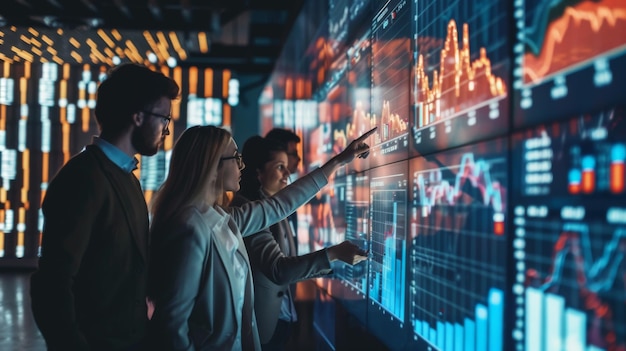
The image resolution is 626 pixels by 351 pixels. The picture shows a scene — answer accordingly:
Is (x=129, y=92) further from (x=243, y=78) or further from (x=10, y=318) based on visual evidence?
(x=243, y=78)

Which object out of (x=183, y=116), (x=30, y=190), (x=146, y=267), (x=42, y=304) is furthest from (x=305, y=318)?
(x=30, y=190)

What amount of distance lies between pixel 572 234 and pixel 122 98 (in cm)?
124

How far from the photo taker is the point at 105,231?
61.3 inches

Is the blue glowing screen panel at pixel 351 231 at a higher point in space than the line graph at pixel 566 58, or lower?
lower

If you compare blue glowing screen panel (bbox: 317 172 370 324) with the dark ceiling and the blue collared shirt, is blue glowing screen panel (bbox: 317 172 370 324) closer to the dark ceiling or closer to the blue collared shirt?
the blue collared shirt

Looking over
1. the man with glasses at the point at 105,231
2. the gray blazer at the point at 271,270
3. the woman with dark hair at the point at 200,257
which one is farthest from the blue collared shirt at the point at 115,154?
the gray blazer at the point at 271,270

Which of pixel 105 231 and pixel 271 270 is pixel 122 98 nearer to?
pixel 105 231

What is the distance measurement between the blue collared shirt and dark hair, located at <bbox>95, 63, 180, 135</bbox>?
0.14 feet

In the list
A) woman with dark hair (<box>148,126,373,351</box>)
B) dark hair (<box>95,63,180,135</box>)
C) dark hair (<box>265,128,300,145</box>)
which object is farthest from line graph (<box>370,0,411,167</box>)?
dark hair (<box>95,63,180,135</box>)

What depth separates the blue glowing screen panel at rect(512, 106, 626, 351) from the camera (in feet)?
2.91

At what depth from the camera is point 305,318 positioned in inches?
152

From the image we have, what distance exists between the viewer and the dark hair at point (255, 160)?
8.52 feet

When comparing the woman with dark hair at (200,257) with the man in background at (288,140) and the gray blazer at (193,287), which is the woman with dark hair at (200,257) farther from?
the man in background at (288,140)

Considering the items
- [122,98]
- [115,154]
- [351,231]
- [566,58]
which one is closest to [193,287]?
[115,154]
